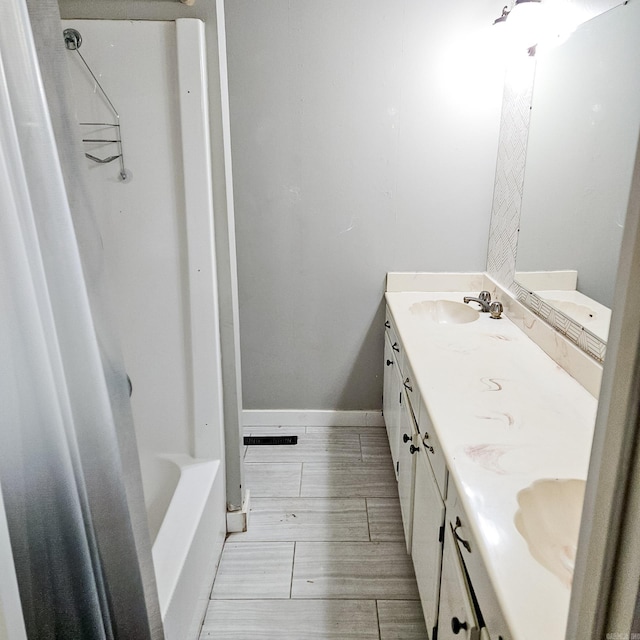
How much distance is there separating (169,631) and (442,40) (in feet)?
8.29

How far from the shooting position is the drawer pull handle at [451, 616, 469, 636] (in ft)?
3.51

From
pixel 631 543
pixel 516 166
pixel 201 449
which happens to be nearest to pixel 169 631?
pixel 201 449

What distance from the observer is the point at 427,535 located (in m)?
1.54

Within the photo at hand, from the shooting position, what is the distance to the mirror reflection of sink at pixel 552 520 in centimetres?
99

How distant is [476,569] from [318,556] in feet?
3.94

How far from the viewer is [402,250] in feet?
9.00

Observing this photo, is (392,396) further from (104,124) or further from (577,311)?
(104,124)

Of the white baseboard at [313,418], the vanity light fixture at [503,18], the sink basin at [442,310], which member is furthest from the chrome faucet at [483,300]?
the vanity light fixture at [503,18]

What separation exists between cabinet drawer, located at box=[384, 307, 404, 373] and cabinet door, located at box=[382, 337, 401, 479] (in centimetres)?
3

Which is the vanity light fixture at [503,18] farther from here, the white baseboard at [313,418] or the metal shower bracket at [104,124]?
the white baseboard at [313,418]

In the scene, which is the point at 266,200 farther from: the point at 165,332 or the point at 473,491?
the point at 473,491

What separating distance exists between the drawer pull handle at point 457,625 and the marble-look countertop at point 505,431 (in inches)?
8.9

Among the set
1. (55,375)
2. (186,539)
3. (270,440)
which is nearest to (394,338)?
(270,440)

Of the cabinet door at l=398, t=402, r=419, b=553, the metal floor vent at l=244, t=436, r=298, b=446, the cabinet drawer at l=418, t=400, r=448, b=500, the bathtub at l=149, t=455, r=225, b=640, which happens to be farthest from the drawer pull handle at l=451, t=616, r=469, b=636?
the metal floor vent at l=244, t=436, r=298, b=446
